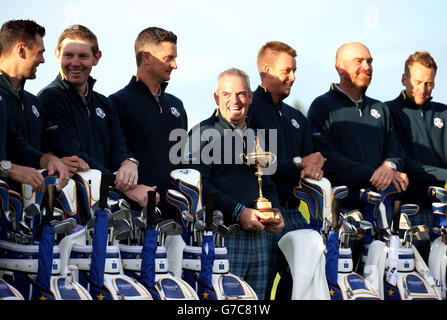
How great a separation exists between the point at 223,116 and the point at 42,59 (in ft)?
3.90

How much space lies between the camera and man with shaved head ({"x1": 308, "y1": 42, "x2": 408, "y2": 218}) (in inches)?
215

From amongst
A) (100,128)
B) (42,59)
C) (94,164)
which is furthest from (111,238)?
(42,59)

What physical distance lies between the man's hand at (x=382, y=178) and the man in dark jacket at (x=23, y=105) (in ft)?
7.52

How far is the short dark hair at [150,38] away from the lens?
5.29 metres

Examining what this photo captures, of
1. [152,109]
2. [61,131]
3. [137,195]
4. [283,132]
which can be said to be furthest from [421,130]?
[61,131]

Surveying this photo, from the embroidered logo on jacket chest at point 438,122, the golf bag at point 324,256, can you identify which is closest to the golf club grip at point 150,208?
the golf bag at point 324,256

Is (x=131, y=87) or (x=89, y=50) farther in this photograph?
(x=131, y=87)

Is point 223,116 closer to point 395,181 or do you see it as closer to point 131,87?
point 131,87

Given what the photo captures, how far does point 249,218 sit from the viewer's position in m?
4.71

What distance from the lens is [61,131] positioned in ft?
14.8

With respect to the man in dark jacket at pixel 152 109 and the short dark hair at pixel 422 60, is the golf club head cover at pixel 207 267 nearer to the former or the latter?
the man in dark jacket at pixel 152 109

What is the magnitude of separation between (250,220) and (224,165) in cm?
41

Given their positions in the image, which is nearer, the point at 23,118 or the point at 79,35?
the point at 23,118

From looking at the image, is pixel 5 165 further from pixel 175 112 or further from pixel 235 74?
pixel 235 74
